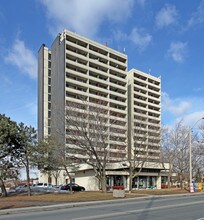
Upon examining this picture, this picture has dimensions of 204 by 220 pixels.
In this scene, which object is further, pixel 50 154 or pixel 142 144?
pixel 142 144

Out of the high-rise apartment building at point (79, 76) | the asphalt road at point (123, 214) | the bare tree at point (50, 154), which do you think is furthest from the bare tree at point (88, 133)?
the high-rise apartment building at point (79, 76)

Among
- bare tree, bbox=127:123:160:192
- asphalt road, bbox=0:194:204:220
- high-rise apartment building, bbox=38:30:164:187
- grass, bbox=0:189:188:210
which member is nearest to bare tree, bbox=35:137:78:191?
grass, bbox=0:189:188:210

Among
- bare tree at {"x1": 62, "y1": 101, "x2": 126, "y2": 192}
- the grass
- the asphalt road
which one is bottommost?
the grass

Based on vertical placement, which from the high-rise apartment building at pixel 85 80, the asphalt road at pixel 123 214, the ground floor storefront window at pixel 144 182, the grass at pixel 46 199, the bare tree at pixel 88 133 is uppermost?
the high-rise apartment building at pixel 85 80

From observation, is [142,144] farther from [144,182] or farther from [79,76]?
[79,76]

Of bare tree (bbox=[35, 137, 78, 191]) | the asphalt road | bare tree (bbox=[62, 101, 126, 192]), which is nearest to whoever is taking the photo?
the asphalt road

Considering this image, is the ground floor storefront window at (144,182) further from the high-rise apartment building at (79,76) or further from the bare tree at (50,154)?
the high-rise apartment building at (79,76)

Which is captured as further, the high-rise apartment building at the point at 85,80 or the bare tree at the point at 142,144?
the high-rise apartment building at the point at 85,80

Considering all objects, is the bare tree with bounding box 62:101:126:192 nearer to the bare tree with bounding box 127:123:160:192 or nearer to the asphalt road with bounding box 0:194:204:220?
the bare tree with bounding box 127:123:160:192

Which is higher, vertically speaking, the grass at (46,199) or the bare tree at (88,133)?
the bare tree at (88,133)

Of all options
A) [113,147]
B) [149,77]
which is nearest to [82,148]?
[113,147]

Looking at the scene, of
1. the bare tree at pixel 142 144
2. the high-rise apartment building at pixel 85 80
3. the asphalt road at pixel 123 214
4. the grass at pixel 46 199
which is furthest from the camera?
the high-rise apartment building at pixel 85 80

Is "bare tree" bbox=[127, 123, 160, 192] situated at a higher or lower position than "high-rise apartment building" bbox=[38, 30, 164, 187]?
lower

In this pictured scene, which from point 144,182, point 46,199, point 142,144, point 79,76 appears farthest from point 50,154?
point 79,76
